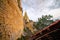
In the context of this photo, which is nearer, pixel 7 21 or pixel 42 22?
pixel 7 21

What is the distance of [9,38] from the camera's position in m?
15.6

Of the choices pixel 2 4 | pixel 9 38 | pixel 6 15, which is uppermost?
pixel 2 4

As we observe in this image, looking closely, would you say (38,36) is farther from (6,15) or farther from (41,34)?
(6,15)

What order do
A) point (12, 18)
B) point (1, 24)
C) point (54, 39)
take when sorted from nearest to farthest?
point (54, 39)
point (1, 24)
point (12, 18)

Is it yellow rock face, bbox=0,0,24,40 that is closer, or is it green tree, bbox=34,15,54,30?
yellow rock face, bbox=0,0,24,40

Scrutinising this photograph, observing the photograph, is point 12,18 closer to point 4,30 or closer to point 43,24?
point 4,30

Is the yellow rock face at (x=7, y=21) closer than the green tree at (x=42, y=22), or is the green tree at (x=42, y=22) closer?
the yellow rock face at (x=7, y=21)

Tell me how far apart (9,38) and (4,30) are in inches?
39.7

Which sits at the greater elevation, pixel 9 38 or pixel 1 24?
pixel 1 24

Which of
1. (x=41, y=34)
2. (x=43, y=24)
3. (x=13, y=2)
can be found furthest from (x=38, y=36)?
(x=43, y=24)

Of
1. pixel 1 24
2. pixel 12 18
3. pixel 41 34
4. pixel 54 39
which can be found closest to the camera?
pixel 54 39

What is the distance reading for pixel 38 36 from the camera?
6.73 meters

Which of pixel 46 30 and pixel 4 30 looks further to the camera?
pixel 4 30

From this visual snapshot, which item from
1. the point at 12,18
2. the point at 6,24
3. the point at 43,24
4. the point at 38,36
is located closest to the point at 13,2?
the point at 12,18
